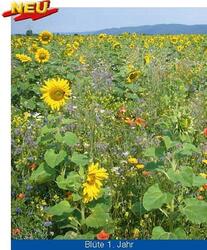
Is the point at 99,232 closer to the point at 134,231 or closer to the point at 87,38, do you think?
the point at 134,231

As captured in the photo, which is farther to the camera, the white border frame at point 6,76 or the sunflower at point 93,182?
the white border frame at point 6,76

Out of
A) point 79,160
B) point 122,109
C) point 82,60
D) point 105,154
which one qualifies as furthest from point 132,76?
point 79,160

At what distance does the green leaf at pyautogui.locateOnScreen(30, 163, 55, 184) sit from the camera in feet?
10.1

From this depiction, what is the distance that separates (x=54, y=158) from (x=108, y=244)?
51cm

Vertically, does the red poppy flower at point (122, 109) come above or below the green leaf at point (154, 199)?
above

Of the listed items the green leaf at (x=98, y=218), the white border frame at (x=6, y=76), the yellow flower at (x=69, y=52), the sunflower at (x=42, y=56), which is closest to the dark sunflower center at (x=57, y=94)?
the white border frame at (x=6, y=76)

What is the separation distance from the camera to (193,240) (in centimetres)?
288

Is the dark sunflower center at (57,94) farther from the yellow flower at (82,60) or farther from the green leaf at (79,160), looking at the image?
the yellow flower at (82,60)

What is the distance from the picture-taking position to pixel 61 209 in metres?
2.89

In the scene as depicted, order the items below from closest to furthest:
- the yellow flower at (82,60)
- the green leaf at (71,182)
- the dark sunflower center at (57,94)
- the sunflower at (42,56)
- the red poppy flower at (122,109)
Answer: the green leaf at (71,182) → the dark sunflower center at (57,94) → the red poppy flower at (122,109) → the sunflower at (42,56) → the yellow flower at (82,60)

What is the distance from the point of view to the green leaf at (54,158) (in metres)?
3.00

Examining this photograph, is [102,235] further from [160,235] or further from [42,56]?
[42,56]

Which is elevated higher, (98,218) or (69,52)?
(69,52)

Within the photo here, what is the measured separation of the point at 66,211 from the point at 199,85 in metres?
Answer: 2.41
